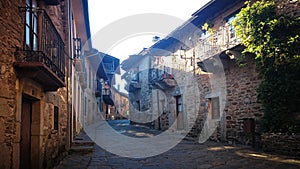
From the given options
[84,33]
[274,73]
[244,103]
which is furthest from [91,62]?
[274,73]

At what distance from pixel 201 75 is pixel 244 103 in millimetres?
3051

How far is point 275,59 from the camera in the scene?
7.43 meters

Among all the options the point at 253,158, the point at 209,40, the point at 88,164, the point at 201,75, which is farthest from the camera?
the point at 201,75

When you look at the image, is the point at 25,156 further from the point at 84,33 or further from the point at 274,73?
the point at 84,33

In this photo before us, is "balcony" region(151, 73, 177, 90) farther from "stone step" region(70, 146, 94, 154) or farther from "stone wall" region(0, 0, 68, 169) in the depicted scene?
"stone wall" region(0, 0, 68, 169)

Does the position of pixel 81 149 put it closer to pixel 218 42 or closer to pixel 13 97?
pixel 13 97

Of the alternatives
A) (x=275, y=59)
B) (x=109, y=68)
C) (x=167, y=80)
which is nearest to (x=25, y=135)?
(x=275, y=59)

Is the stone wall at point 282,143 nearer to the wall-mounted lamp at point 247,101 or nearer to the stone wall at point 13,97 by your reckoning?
the wall-mounted lamp at point 247,101

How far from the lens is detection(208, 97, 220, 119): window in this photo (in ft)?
35.5

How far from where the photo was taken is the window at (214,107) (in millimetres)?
10828

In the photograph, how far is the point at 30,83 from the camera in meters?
4.14

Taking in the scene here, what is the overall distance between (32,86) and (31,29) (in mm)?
952

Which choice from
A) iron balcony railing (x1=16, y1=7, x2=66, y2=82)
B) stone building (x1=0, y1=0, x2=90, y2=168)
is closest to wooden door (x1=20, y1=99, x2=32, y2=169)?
stone building (x1=0, y1=0, x2=90, y2=168)

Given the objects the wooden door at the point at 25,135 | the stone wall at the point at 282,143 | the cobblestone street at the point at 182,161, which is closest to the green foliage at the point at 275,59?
the stone wall at the point at 282,143
